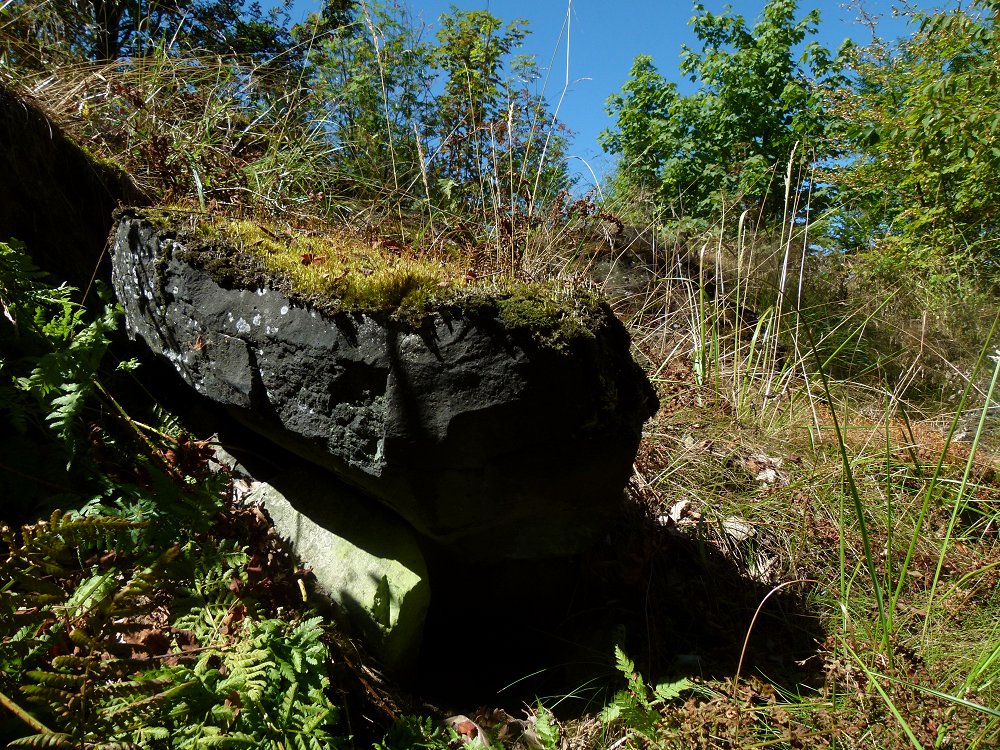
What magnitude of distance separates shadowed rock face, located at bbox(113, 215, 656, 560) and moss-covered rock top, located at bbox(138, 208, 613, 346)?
3 cm

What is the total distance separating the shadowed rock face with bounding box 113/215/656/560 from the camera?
1710 mm

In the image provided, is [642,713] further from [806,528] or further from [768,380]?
[768,380]

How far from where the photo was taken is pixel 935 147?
5.05 m

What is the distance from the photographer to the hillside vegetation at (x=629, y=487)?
1.43 metres

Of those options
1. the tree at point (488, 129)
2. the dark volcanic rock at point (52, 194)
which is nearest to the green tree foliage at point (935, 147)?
the tree at point (488, 129)

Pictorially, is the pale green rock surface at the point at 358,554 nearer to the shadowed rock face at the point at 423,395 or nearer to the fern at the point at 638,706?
the shadowed rock face at the point at 423,395

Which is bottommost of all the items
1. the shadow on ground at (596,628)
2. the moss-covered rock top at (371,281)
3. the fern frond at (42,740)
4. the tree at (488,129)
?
the shadow on ground at (596,628)

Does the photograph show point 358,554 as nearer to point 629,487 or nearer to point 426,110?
point 629,487

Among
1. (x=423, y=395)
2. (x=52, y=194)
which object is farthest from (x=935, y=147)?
(x=52, y=194)

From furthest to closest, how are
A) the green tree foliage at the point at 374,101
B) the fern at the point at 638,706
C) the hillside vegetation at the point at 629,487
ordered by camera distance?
1. the green tree foliage at the point at 374,101
2. the fern at the point at 638,706
3. the hillside vegetation at the point at 629,487

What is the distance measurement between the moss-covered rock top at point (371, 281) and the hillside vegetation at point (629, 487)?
0.12 ft

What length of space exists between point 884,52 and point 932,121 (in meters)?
3.04

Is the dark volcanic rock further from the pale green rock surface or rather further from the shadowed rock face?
the pale green rock surface

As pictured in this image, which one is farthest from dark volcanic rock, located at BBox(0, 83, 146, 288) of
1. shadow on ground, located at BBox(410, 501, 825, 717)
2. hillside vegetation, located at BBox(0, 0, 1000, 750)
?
shadow on ground, located at BBox(410, 501, 825, 717)
